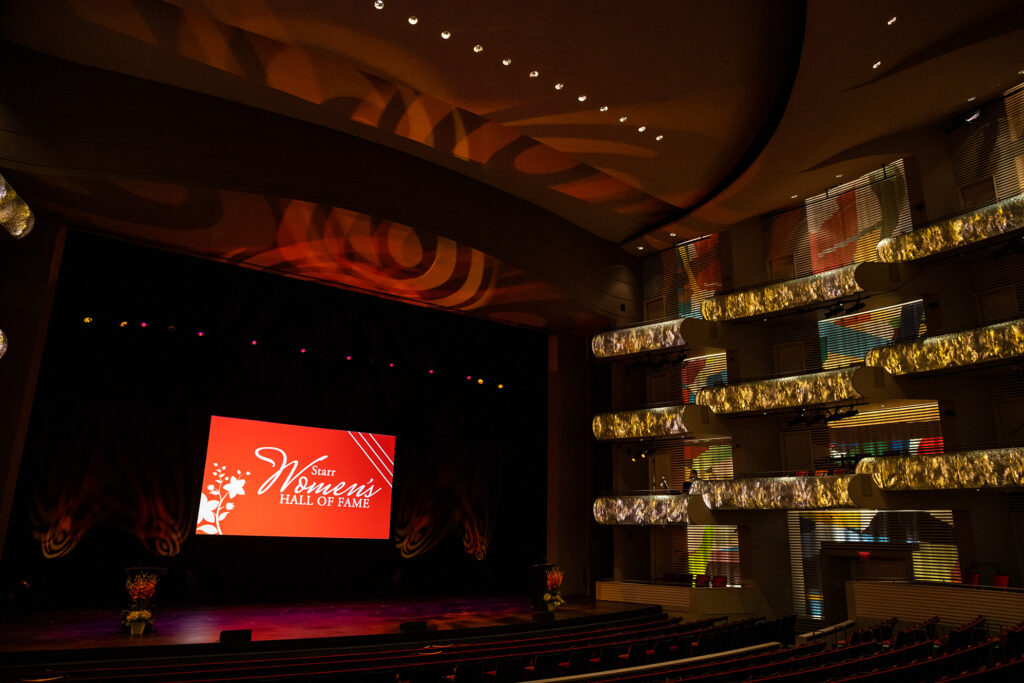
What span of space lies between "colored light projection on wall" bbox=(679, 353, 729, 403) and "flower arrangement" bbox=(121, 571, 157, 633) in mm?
12934

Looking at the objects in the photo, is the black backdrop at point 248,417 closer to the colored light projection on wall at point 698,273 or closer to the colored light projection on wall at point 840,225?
the colored light projection on wall at point 698,273

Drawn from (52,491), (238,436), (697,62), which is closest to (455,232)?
(697,62)

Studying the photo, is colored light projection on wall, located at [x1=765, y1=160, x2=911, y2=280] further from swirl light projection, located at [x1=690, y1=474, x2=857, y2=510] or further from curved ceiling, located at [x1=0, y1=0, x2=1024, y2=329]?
swirl light projection, located at [x1=690, y1=474, x2=857, y2=510]

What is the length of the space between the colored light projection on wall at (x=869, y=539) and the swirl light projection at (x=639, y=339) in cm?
487

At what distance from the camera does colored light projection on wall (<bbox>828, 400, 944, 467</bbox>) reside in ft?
47.4

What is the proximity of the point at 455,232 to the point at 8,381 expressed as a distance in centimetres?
823

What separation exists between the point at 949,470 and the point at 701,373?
703 cm

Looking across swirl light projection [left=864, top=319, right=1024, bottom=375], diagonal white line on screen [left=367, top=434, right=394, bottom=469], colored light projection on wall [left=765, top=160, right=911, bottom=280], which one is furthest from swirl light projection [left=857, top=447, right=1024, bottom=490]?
diagonal white line on screen [left=367, top=434, right=394, bottom=469]

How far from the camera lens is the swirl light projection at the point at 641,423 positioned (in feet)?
54.7

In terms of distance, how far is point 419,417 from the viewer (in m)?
19.1

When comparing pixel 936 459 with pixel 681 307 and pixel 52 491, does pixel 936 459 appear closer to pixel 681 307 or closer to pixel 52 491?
pixel 681 307

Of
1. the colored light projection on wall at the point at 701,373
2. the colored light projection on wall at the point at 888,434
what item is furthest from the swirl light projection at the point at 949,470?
the colored light projection on wall at the point at 701,373

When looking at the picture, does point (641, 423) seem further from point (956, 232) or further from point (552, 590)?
point (956, 232)

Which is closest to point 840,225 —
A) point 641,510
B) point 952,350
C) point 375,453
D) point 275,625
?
point 952,350
